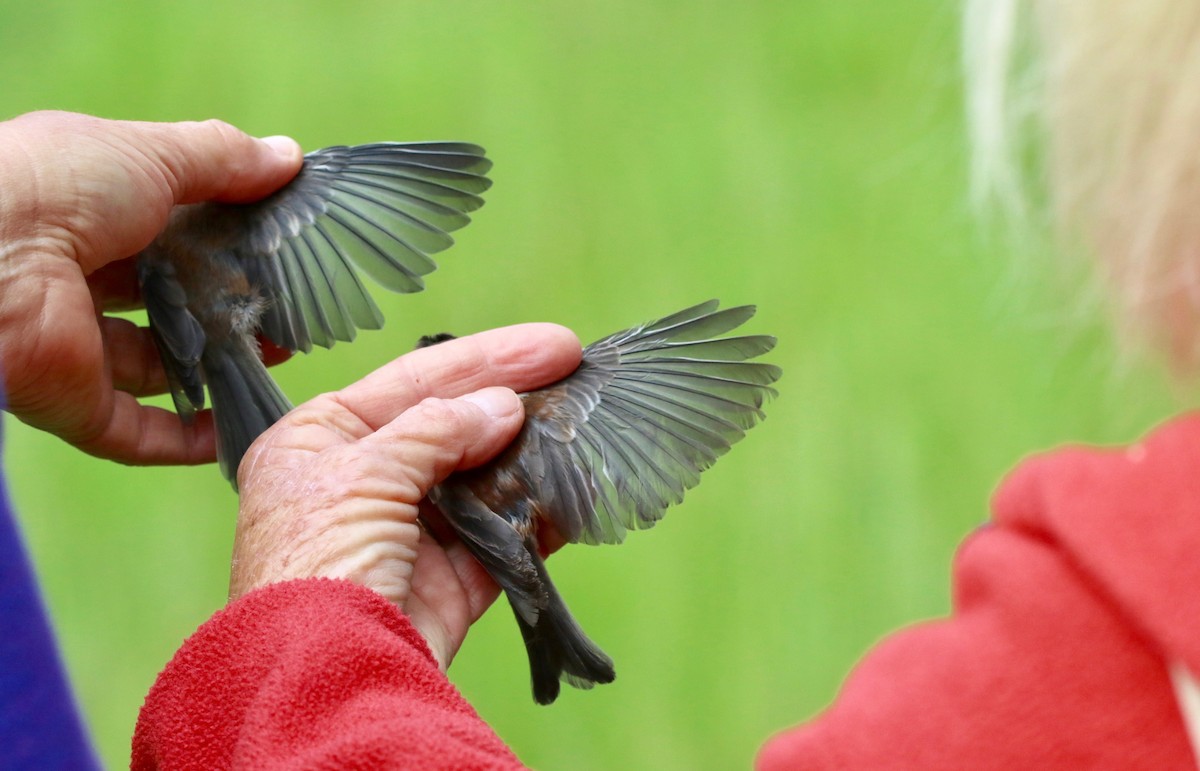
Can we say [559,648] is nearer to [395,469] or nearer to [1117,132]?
[395,469]

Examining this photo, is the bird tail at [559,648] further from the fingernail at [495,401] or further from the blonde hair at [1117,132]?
the blonde hair at [1117,132]

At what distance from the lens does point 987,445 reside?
207 cm

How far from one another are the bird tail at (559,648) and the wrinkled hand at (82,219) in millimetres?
440

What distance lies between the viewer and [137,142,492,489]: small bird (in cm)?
101

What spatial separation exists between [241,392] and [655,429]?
377 millimetres

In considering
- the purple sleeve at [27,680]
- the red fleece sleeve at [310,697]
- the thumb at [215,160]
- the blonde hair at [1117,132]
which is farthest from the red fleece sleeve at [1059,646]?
the thumb at [215,160]

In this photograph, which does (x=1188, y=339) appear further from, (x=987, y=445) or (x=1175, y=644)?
(x=987, y=445)

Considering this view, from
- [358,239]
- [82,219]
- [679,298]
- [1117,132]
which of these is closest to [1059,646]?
[1117,132]

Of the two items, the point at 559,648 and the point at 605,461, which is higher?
the point at 605,461

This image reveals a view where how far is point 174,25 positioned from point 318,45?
365mm

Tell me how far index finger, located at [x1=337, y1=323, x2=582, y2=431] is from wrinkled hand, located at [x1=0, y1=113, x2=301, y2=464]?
0.70ft

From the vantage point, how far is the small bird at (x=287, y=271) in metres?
1.01

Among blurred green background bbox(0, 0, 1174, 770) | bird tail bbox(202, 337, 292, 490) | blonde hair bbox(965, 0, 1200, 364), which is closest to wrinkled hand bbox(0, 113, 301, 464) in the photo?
bird tail bbox(202, 337, 292, 490)

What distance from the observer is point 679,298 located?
2.21m
